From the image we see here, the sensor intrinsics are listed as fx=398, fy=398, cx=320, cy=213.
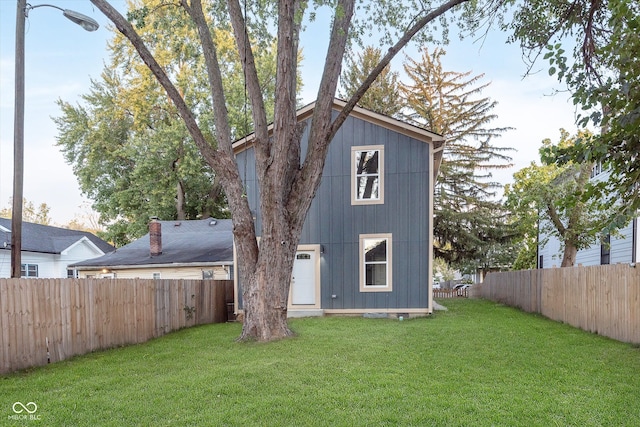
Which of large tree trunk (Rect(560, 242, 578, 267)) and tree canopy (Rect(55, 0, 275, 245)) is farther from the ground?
tree canopy (Rect(55, 0, 275, 245))

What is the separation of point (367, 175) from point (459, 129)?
1694 cm

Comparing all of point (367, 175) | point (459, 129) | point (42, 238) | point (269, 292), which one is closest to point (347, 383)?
point (269, 292)

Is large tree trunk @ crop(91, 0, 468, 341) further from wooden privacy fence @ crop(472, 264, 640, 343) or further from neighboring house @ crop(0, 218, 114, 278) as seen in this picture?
neighboring house @ crop(0, 218, 114, 278)

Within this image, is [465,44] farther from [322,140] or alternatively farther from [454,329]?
[454,329]

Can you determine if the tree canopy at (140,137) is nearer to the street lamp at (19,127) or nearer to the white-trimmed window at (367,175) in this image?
the white-trimmed window at (367,175)

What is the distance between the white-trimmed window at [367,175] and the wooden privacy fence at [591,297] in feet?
16.1

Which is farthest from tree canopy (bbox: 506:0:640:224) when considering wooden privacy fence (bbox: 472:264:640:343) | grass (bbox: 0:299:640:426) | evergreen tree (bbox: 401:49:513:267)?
evergreen tree (bbox: 401:49:513:267)

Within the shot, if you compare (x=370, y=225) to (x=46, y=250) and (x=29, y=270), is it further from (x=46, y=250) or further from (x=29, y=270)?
(x=29, y=270)

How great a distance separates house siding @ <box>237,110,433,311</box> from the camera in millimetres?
Result: 10844

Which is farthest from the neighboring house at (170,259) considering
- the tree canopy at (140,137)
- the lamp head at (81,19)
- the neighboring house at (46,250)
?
the lamp head at (81,19)

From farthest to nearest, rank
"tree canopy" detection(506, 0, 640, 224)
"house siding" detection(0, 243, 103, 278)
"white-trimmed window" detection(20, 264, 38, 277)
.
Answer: "white-trimmed window" detection(20, 264, 38, 277)
"house siding" detection(0, 243, 103, 278)
"tree canopy" detection(506, 0, 640, 224)

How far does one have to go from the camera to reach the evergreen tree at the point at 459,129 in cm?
2433

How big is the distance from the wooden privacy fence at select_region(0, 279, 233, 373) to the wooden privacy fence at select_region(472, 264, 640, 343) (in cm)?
901

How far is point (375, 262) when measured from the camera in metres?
11.1
